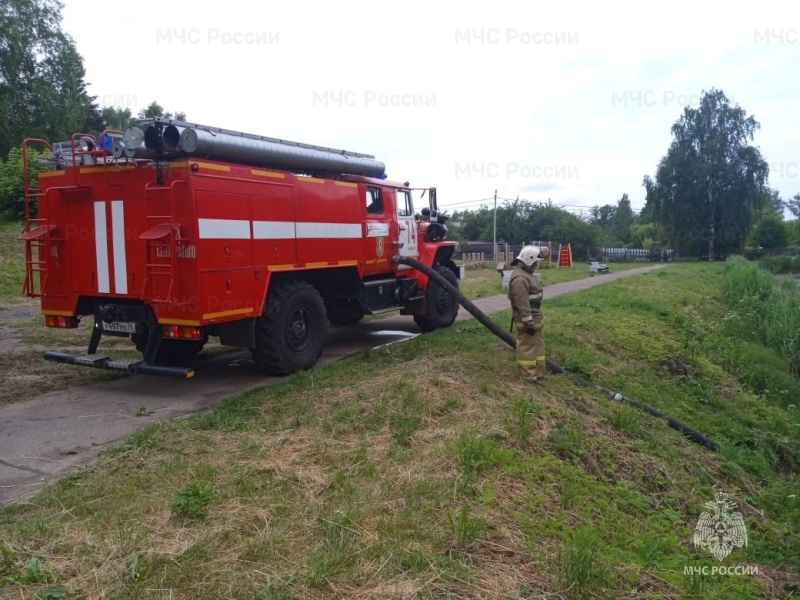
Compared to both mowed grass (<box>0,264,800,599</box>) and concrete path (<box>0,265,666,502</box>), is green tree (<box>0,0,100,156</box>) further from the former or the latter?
mowed grass (<box>0,264,800,599</box>)

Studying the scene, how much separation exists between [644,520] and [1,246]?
62.8ft

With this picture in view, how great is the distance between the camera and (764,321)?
51.6ft

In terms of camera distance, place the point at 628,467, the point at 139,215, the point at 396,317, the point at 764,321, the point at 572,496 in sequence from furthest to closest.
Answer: the point at 764,321 → the point at 396,317 → the point at 139,215 → the point at 628,467 → the point at 572,496

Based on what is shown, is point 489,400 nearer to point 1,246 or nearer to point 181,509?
point 181,509

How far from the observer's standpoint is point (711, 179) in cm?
5150

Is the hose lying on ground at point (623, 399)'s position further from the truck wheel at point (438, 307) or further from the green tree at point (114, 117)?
the green tree at point (114, 117)

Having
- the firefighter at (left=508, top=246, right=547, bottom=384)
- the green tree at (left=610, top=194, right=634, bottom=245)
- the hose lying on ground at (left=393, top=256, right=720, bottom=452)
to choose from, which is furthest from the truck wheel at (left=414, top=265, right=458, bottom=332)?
the green tree at (left=610, top=194, right=634, bottom=245)

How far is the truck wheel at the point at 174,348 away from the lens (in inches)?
339

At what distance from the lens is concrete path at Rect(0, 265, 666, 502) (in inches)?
197

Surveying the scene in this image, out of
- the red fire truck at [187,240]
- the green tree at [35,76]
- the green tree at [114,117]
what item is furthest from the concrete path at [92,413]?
the green tree at [114,117]

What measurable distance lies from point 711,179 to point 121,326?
177 ft

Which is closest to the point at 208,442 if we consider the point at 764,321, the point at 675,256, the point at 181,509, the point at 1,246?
the point at 181,509

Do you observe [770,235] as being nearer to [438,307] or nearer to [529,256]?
[438,307]

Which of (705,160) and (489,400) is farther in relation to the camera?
(705,160)
